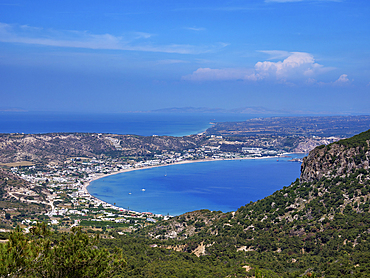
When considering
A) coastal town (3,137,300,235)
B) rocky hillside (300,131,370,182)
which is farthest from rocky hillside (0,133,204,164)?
rocky hillside (300,131,370,182)

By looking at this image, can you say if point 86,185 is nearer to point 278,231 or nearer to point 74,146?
point 74,146

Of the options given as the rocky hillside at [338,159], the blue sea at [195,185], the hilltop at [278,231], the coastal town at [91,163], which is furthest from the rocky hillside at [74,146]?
the rocky hillside at [338,159]

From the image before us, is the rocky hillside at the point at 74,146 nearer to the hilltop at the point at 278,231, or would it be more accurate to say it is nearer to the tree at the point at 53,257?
the hilltop at the point at 278,231

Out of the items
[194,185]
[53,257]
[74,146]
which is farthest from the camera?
[74,146]

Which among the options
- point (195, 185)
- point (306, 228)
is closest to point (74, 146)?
point (195, 185)

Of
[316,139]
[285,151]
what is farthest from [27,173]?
[316,139]

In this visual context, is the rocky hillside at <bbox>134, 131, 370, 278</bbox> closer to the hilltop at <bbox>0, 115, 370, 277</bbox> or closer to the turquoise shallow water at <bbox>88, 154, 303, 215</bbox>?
the hilltop at <bbox>0, 115, 370, 277</bbox>

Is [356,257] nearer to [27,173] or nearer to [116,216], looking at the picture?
[116,216]
